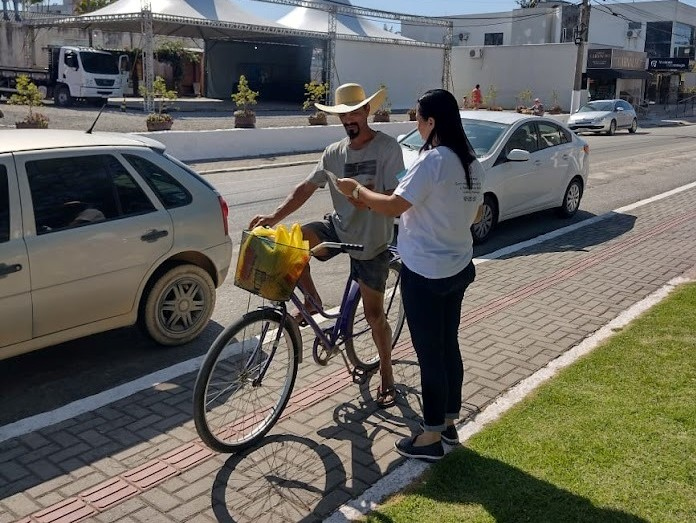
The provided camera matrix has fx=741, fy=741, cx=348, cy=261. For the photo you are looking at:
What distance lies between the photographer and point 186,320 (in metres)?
5.75

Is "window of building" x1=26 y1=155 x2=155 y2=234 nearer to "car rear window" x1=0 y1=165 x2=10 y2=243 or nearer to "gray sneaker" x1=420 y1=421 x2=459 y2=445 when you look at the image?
"car rear window" x1=0 y1=165 x2=10 y2=243

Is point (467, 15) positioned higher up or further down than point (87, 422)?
higher up

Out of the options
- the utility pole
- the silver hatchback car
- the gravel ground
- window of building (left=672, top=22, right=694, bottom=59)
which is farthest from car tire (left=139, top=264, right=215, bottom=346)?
window of building (left=672, top=22, right=694, bottom=59)

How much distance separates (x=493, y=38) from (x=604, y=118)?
3624 centimetres

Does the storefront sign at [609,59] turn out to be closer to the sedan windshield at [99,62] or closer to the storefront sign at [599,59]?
the storefront sign at [599,59]

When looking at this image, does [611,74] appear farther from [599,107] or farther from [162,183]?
[162,183]

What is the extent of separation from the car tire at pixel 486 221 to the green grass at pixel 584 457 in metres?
4.37

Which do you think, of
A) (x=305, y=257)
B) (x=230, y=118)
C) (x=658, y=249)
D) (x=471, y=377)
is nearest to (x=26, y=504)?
(x=305, y=257)

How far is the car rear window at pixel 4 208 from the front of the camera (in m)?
4.61

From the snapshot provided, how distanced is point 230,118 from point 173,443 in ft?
89.2

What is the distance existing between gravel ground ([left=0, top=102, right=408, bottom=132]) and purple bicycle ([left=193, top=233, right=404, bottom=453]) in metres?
19.6

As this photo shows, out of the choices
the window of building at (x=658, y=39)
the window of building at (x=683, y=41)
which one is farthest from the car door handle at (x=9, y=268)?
the window of building at (x=683, y=41)

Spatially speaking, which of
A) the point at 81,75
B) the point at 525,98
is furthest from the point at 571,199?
the point at 525,98

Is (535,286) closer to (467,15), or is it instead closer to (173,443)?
(173,443)
